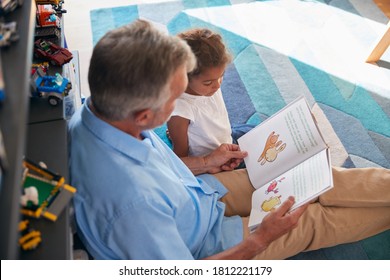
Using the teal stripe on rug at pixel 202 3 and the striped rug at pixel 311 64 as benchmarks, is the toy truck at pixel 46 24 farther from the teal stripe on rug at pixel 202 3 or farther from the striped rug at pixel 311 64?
the teal stripe on rug at pixel 202 3

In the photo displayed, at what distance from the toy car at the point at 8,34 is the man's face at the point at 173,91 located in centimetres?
32

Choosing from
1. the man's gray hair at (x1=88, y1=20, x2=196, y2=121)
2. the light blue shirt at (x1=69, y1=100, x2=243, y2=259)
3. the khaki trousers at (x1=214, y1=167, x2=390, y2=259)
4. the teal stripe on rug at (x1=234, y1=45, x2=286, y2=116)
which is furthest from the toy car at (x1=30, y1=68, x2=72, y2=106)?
the teal stripe on rug at (x1=234, y1=45, x2=286, y2=116)

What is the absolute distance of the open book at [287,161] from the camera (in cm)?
98

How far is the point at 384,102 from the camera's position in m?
1.93

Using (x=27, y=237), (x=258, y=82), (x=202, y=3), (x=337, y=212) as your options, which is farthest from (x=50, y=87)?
(x=202, y=3)

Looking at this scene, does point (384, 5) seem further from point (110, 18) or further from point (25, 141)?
point (25, 141)

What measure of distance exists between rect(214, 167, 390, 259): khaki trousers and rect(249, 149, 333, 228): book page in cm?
6

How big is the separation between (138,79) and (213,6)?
6.43ft

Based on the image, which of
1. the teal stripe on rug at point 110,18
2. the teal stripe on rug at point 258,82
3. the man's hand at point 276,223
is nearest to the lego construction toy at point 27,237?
the man's hand at point 276,223

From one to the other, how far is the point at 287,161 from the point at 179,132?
0.38 meters

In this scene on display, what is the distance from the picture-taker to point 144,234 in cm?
75

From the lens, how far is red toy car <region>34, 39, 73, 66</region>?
1120mm
